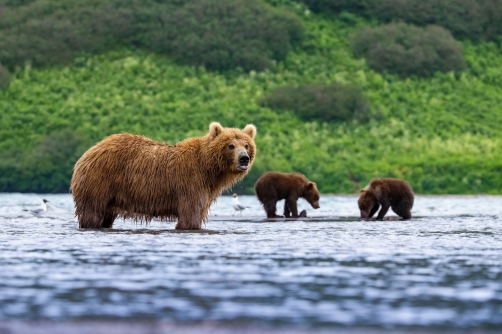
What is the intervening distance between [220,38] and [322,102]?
31.3 ft

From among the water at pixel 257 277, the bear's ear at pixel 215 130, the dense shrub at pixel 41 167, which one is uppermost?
the dense shrub at pixel 41 167

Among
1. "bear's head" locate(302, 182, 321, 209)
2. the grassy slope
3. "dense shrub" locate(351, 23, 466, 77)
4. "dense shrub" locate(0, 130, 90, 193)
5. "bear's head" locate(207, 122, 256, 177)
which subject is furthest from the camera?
"dense shrub" locate(351, 23, 466, 77)

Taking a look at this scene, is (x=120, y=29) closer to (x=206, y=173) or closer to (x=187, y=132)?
(x=187, y=132)

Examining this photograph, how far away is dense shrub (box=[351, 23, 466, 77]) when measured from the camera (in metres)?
77.3

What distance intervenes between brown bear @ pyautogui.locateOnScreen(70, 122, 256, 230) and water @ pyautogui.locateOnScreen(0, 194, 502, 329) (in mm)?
418

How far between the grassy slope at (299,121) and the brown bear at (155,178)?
125 ft

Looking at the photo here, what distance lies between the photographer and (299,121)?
6925 centimetres

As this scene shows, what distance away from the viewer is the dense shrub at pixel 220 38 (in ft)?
249

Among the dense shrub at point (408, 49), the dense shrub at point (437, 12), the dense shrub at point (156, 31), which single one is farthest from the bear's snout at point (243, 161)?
the dense shrub at point (437, 12)

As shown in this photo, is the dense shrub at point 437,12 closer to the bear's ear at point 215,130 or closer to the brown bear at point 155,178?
the bear's ear at point 215,130

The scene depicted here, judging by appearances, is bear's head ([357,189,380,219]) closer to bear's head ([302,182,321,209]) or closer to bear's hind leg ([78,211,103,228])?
bear's head ([302,182,321,209])

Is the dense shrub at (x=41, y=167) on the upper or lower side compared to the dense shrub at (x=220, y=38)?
lower

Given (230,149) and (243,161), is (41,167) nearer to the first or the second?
(230,149)

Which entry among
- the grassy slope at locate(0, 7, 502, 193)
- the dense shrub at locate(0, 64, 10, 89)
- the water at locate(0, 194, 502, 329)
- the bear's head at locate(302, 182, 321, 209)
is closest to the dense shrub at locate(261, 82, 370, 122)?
the grassy slope at locate(0, 7, 502, 193)
